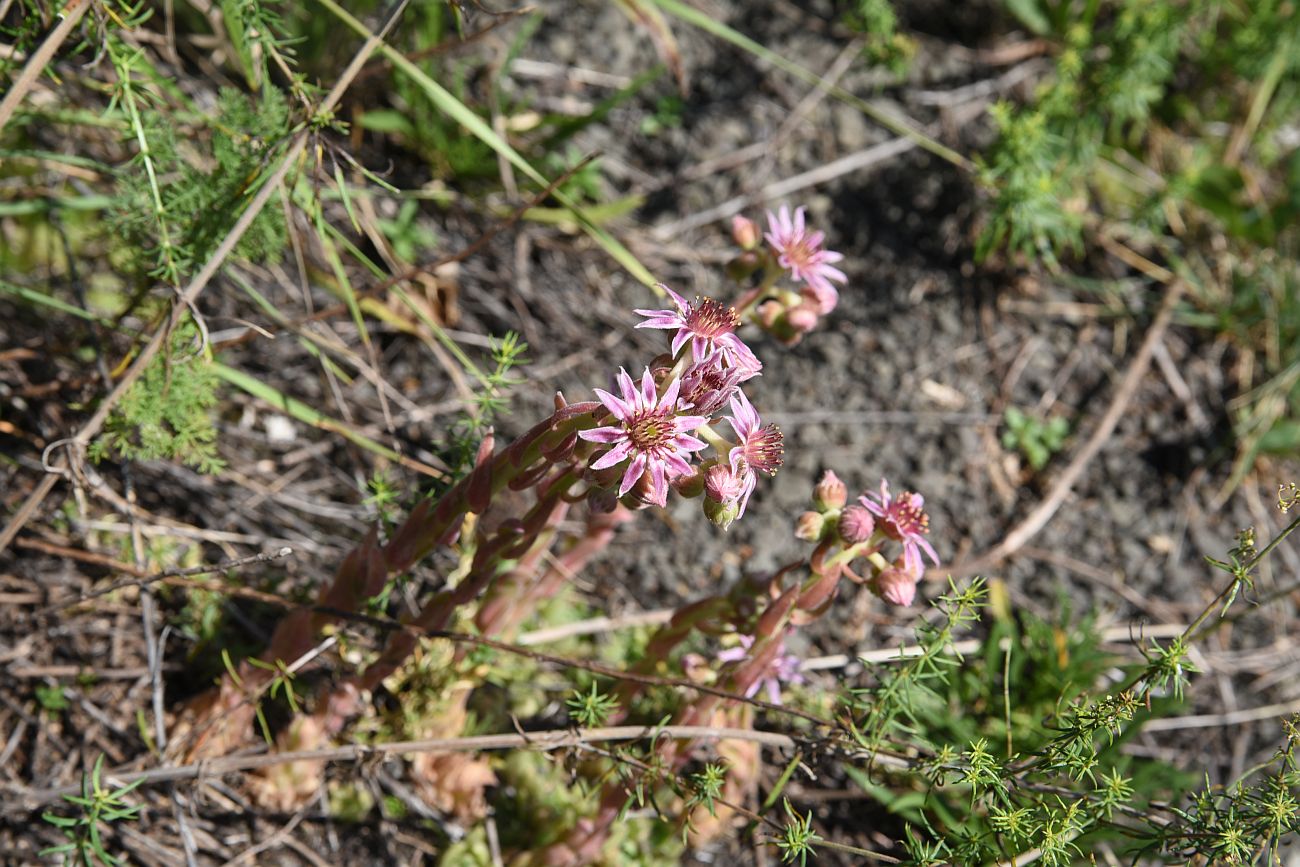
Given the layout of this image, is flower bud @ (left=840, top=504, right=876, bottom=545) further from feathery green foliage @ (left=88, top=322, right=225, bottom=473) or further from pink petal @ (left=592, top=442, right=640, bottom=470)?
feathery green foliage @ (left=88, top=322, right=225, bottom=473)

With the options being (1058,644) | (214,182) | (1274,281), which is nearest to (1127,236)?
(1274,281)

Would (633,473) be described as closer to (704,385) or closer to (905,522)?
(704,385)

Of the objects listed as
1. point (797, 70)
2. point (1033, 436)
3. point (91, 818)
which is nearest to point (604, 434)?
point (91, 818)

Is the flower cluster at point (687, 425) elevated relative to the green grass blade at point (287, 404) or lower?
elevated

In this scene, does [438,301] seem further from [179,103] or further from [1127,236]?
[1127,236]

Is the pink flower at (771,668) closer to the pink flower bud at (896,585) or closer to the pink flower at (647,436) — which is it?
the pink flower bud at (896,585)

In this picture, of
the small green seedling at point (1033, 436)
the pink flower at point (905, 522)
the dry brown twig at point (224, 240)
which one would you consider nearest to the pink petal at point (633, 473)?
the pink flower at point (905, 522)

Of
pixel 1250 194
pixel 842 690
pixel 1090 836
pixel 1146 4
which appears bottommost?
pixel 1090 836
